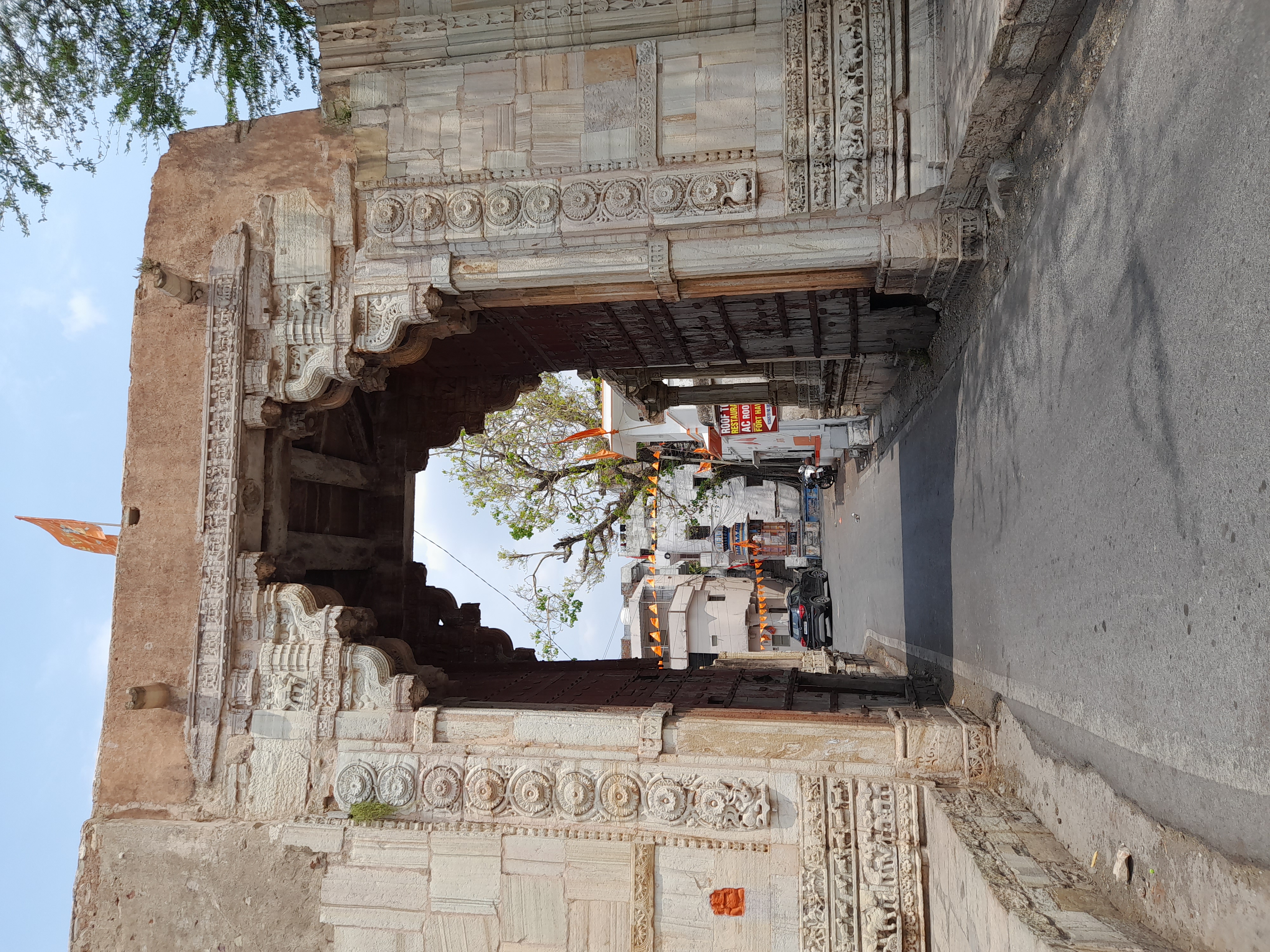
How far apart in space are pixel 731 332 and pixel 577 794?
4992 mm

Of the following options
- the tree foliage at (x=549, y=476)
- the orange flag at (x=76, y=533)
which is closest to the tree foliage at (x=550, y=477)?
the tree foliage at (x=549, y=476)

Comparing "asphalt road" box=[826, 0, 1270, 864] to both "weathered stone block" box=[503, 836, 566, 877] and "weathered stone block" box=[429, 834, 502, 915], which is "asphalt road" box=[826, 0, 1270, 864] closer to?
"weathered stone block" box=[503, 836, 566, 877]

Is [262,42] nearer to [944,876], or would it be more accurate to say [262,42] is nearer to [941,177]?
[941,177]

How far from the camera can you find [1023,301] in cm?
520

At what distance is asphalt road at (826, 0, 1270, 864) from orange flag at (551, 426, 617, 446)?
11342mm

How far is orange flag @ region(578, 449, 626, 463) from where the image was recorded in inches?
732

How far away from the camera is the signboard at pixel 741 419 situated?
16562mm

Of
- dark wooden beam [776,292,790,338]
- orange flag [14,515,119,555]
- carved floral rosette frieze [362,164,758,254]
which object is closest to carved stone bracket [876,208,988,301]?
carved floral rosette frieze [362,164,758,254]

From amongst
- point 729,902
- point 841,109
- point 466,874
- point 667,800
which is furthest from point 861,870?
point 841,109

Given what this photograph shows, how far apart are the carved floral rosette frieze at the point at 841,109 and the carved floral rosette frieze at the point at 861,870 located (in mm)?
3854

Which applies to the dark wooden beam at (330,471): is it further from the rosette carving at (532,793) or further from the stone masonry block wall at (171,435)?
the rosette carving at (532,793)

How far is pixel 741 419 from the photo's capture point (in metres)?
16.6

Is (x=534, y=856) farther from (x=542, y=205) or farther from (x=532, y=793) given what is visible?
(x=542, y=205)

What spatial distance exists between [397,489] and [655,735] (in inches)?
200
